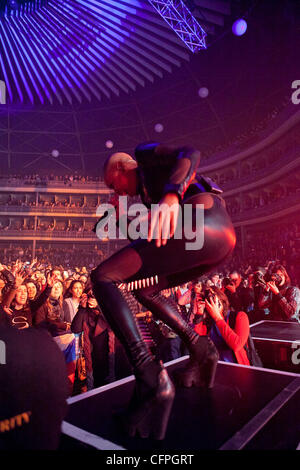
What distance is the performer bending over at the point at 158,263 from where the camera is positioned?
4.34ft

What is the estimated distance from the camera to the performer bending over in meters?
1.32

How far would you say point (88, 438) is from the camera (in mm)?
1241

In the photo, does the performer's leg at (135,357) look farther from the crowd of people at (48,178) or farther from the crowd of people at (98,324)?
the crowd of people at (48,178)

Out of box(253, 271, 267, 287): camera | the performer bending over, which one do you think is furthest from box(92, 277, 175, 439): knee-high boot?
box(253, 271, 267, 287): camera

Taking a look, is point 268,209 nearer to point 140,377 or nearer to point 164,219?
point 164,219

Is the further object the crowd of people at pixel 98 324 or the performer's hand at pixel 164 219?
the crowd of people at pixel 98 324

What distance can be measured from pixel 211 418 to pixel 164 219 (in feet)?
3.27

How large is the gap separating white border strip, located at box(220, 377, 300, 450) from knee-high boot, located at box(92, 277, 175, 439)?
289 millimetres

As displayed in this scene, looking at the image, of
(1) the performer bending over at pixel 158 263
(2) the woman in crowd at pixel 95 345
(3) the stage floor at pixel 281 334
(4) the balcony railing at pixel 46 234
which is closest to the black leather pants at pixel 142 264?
(1) the performer bending over at pixel 158 263

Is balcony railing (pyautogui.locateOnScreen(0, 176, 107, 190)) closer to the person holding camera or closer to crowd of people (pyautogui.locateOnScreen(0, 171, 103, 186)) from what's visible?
crowd of people (pyautogui.locateOnScreen(0, 171, 103, 186))

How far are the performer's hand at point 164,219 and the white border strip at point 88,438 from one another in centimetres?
86

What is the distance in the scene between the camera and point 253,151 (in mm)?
27188

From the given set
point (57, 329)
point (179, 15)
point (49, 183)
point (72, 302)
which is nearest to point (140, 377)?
point (57, 329)

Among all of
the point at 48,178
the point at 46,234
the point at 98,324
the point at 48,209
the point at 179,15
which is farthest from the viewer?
the point at 48,178
